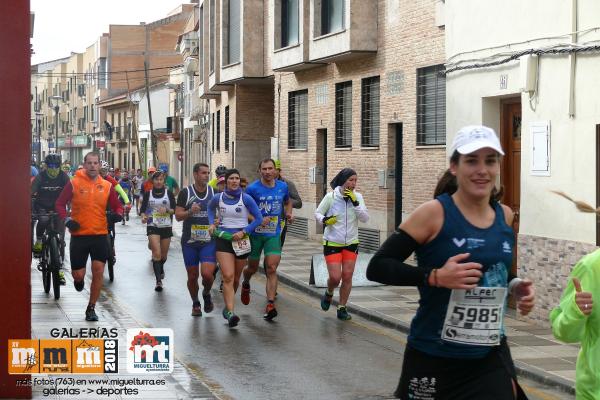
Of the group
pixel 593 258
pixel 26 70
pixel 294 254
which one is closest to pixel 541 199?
pixel 26 70

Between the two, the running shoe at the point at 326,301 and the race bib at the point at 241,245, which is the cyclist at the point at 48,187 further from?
the race bib at the point at 241,245

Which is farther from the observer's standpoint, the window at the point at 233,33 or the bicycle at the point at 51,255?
the window at the point at 233,33

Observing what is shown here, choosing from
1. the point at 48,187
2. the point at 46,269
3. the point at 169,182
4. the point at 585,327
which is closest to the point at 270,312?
the point at 46,269

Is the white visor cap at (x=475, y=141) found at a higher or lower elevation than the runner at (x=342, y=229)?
higher

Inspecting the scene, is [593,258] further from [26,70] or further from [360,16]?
[360,16]

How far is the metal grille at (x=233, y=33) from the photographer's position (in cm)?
3689

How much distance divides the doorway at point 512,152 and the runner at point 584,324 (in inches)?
383

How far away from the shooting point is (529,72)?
44.7 feet

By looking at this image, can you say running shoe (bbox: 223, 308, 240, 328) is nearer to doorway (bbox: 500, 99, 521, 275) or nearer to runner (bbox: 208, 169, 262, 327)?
runner (bbox: 208, 169, 262, 327)

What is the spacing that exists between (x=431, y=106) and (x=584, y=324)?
16.7 metres

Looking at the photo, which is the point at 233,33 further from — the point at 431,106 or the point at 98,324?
the point at 98,324

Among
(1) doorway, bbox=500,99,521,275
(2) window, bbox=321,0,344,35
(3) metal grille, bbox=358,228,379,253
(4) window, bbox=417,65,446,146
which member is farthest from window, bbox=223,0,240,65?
(1) doorway, bbox=500,99,521,275

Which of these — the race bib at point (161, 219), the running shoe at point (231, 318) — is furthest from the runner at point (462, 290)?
the race bib at point (161, 219)

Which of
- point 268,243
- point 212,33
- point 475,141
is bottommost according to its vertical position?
point 268,243
